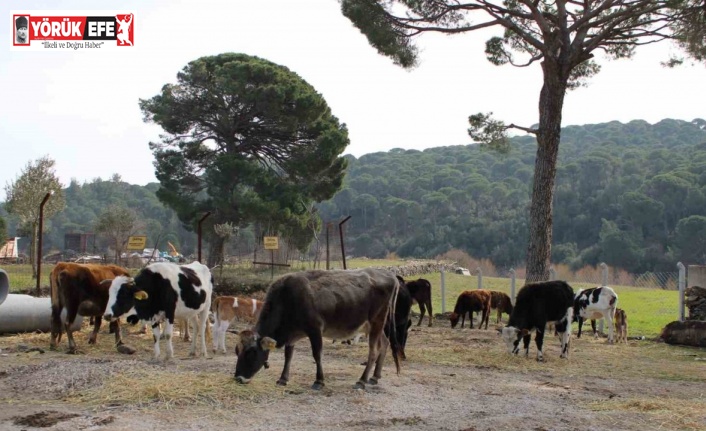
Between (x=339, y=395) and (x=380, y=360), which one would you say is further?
(x=380, y=360)

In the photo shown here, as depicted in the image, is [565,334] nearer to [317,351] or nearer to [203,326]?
[317,351]

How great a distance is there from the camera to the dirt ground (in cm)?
700

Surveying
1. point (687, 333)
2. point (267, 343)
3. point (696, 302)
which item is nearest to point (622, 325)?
point (687, 333)

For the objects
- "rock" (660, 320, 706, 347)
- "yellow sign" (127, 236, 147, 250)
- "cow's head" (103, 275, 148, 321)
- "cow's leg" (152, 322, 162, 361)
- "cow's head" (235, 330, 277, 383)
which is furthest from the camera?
"yellow sign" (127, 236, 147, 250)

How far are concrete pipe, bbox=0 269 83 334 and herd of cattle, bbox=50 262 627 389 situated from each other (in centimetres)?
130

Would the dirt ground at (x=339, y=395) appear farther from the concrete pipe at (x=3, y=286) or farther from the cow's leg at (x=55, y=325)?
the concrete pipe at (x=3, y=286)

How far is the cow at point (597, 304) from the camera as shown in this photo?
52.0ft

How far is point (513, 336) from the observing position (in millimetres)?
12938

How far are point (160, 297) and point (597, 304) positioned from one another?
10345 mm

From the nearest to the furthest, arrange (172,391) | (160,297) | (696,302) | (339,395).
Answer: (172,391), (339,395), (160,297), (696,302)

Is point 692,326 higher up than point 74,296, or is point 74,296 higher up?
point 74,296

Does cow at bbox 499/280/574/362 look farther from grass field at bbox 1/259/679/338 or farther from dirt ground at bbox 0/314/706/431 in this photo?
grass field at bbox 1/259/679/338

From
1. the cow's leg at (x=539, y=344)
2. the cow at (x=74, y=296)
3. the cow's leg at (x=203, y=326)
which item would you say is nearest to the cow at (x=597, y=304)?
the cow's leg at (x=539, y=344)

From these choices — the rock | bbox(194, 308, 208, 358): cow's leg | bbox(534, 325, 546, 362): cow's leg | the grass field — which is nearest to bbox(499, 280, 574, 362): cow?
bbox(534, 325, 546, 362): cow's leg
